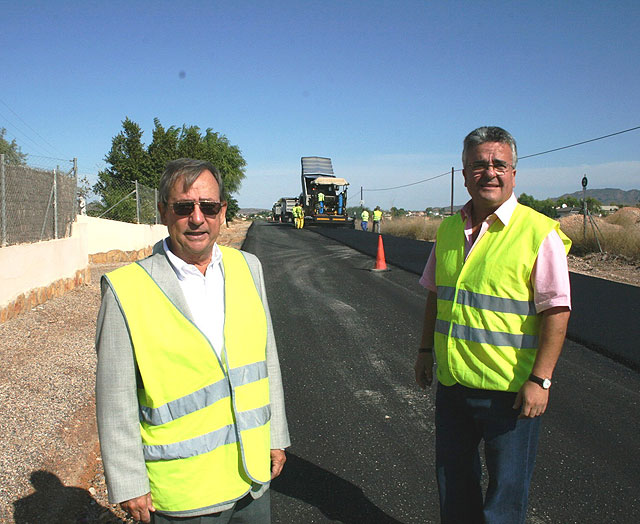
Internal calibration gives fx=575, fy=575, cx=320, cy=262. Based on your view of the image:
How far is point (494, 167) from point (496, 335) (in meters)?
0.76

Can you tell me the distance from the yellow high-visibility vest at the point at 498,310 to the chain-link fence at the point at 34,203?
296 inches

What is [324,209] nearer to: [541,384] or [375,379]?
[375,379]

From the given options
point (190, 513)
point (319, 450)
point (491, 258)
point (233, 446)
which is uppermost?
point (491, 258)

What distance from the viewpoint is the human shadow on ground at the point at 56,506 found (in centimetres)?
324

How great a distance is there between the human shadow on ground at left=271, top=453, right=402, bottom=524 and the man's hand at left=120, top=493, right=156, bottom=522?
61.4 inches

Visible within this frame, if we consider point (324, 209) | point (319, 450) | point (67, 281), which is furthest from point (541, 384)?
point (324, 209)

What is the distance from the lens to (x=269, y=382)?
2322 mm

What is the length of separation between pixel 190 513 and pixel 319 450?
2242 mm

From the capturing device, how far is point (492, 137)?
2.63 m

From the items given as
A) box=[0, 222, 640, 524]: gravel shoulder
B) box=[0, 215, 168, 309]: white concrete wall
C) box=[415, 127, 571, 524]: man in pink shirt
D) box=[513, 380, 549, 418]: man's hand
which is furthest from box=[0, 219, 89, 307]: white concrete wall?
box=[513, 380, 549, 418]: man's hand

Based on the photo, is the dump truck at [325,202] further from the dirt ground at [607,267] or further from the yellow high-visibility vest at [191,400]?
the yellow high-visibility vest at [191,400]

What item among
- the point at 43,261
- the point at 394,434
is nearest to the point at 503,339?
the point at 394,434

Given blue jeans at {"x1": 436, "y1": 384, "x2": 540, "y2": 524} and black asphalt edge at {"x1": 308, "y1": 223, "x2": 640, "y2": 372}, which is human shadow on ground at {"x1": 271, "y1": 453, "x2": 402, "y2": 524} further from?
black asphalt edge at {"x1": 308, "y1": 223, "x2": 640, "y2": 372}

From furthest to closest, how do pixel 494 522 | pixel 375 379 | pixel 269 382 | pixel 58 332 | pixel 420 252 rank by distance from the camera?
1. pixel 420 252
2. pixel 58 332
3. pixel 375 379
4. pixel 494 522
5. pixel 269 382
